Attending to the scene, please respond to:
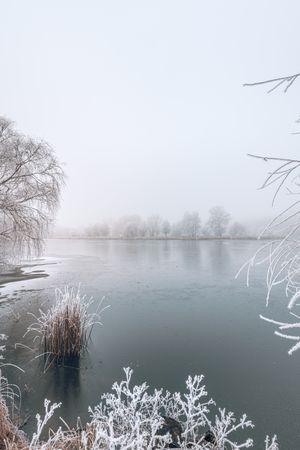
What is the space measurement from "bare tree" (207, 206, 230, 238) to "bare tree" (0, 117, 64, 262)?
58.7 meters

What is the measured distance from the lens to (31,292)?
11.8m

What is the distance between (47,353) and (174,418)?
354cm

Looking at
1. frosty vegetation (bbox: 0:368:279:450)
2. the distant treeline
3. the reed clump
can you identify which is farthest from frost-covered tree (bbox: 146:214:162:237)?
frosty vegetation (bbox: 0:368:279:450)

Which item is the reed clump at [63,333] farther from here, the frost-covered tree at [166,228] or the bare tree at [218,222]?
the frost-covered tree at [166,228]

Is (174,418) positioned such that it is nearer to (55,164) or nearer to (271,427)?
(271,427)

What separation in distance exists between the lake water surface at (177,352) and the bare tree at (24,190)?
97.1 inches

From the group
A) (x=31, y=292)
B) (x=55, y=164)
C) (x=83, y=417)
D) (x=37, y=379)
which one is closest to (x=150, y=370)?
(x=83, y=417)

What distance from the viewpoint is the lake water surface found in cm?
472

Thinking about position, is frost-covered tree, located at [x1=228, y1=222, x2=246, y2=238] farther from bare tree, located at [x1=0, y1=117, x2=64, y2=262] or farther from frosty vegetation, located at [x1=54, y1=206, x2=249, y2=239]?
bare tree, located at [x1=0, y1=117, x2=64, y2=262]

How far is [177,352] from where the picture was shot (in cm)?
677

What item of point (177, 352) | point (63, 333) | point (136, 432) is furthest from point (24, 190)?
point (136, 432)

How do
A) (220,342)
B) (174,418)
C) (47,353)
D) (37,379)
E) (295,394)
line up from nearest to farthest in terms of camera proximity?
(174,418) < (295,394) < (37,379) < (47,353) < (220,342)

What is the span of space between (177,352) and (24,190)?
854 cm

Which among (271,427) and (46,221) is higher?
(46,221)
